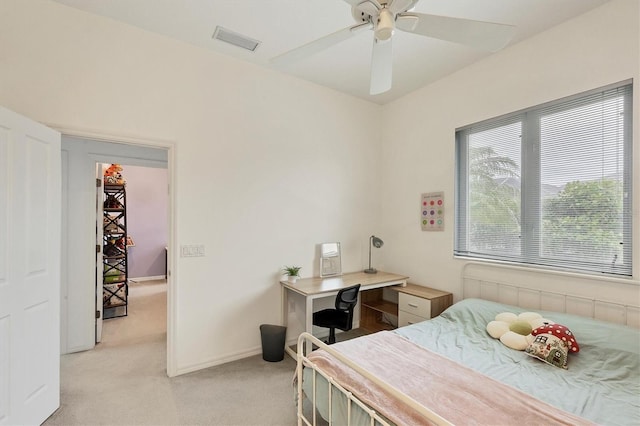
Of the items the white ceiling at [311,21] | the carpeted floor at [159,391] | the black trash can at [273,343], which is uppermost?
the white ceiling at [311,21]

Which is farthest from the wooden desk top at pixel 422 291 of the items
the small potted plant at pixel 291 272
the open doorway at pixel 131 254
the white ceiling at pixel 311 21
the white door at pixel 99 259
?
the white door at pixel 99 259

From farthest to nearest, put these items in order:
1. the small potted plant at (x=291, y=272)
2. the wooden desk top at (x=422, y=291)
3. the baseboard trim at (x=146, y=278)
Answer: the baseboard trim at (x=146, y=278) < the small potted plant at (x=291, y=272) < the wooden desk top at (x=422, y=291)

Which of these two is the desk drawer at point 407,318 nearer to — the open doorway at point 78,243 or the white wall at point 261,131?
the white wall at point 261,131

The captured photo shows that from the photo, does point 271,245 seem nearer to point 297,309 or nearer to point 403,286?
point 297,309

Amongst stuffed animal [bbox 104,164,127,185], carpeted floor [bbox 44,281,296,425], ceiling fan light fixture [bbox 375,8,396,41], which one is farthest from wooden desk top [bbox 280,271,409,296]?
stuffed animal [bbox 104,164,127,185]

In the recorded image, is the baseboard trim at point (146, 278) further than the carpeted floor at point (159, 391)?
Yes

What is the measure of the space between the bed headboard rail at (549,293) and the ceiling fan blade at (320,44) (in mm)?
2385

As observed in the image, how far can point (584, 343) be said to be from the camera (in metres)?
1.94

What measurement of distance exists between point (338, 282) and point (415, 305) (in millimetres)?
842

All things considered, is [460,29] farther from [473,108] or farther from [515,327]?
[515,327]

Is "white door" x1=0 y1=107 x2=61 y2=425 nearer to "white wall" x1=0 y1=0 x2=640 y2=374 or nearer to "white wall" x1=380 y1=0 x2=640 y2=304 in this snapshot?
"white wall" x1=0 y1=0 x2=640 y2=374

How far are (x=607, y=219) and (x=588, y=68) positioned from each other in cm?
116

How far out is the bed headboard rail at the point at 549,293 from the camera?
6.86ft

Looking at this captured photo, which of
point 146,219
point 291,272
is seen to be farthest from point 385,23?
point 146,219
